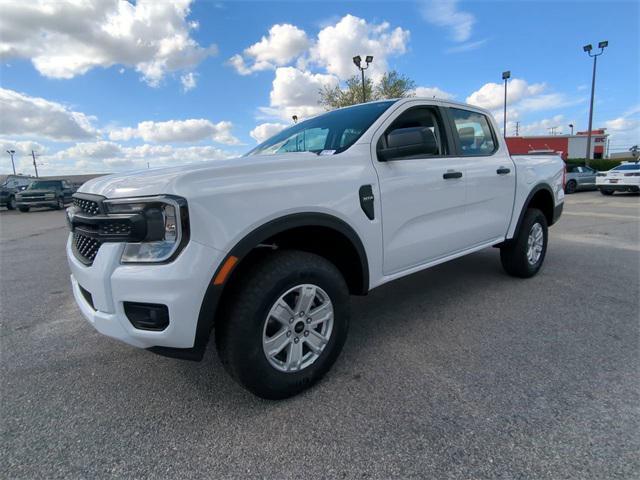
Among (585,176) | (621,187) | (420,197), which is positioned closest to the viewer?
(420,197)

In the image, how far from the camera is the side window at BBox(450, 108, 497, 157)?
355cm

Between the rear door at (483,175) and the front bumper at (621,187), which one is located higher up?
the rear door at (483,175)

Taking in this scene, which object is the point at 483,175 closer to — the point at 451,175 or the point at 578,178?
the point at 451,175

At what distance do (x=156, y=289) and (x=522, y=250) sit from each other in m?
3.97

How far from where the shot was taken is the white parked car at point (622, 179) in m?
15.7

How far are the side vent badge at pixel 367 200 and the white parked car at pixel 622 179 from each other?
60.0 ft

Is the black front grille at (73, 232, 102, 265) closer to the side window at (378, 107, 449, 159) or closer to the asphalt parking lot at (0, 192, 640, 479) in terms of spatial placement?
the asphalt parking lot at (0, 192, 640, 479)

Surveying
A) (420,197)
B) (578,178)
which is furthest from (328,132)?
(578,178)

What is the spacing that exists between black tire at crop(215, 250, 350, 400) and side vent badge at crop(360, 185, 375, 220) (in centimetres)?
48

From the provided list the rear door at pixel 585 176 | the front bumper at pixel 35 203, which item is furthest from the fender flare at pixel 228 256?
the front bumper at pixel 35 203

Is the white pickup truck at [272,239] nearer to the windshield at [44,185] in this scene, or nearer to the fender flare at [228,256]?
the fender flare at [228,256]

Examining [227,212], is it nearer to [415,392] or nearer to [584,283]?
[415,392]

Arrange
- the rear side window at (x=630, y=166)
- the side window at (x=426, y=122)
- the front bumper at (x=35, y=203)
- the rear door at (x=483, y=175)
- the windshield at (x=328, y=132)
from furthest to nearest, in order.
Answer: the front bumper at (x=35, y=203), the rear side window at (x=630, y=166), the rear door at (x=483, y=175), the side window at (x=426, y=122), the windshield at (x=328, y=132)

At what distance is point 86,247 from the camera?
2.19 m
